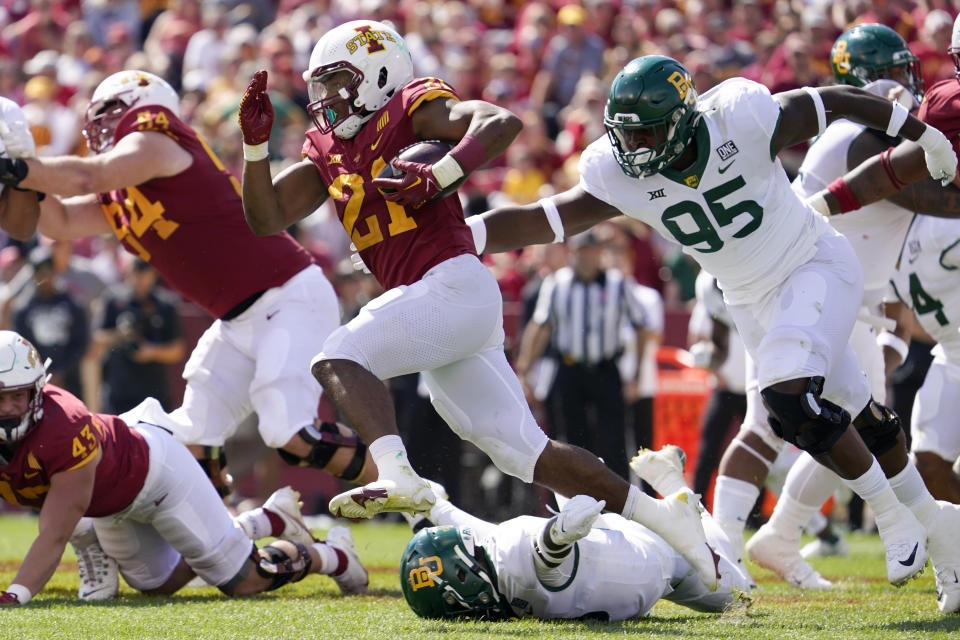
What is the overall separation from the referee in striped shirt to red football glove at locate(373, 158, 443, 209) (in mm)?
4844

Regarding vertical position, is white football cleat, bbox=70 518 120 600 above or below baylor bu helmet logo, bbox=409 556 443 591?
below

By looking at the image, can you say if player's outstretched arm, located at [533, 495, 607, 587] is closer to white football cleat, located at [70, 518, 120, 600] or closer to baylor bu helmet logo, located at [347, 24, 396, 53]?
baylor bu helmet logo, located at [347, 24, 396, 53]

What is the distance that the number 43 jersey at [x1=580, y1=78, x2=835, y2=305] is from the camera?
475 cm

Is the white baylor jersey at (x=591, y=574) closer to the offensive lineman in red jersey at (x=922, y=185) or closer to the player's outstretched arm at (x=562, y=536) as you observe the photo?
the player's outstretched arm at (x=562, y=536)

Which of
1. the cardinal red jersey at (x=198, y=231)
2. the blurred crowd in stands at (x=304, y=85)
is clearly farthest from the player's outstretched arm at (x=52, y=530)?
the blurred crowd in stands at (x=304, y=85)

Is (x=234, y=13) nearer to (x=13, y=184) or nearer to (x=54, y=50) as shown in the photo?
(x=54, y=50)

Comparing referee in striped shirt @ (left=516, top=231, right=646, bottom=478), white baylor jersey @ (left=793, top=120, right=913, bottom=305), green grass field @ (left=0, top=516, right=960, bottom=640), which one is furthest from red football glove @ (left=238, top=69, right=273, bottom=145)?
referee in striped shirt @ (left=516, top=231, right=646, bottom=478)

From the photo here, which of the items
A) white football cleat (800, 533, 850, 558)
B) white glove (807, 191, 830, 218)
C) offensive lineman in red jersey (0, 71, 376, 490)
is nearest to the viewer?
white glove (807, 191, 830, 218)

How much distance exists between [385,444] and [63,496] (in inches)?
54.9

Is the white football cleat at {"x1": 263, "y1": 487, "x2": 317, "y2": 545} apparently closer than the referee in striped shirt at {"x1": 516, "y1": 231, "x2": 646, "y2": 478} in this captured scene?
Yes

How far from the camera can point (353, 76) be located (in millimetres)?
4922

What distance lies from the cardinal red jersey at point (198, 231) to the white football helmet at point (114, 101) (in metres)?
0.07

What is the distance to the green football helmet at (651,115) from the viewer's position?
15.3 ft

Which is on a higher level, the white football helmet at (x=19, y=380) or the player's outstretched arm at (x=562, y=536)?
the white football helmet at (x=19, y=380)
